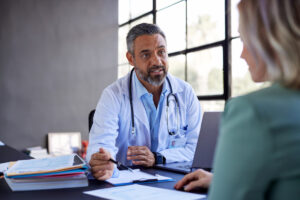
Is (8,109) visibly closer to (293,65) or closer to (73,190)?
(73,190)

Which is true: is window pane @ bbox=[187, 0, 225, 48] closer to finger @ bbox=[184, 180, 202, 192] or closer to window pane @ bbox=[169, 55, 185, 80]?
window pane @ bbox=[169, 55, 185, 80]

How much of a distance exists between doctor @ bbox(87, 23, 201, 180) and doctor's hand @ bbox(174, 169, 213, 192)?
0.52m

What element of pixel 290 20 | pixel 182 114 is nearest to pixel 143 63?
pixel 182 114

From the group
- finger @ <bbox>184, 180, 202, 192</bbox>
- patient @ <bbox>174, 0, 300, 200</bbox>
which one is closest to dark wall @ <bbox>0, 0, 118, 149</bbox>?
finger @ <bbox>184, 180, 202, 192</bbox>

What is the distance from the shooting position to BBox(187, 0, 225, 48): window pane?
3582mm

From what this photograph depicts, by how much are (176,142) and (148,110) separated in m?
0.29

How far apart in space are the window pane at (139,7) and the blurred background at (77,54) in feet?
0.06

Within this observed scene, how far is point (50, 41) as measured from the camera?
16.3 feet

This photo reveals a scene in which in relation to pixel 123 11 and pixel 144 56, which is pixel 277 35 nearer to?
pixel 144 56

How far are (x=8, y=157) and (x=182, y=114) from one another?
109cm

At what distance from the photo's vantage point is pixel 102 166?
46.6 inches

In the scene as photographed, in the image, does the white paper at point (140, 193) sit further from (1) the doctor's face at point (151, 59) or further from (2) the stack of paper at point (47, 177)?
(1) the doctor's face at point (151, 59)

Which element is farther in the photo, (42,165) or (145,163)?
(145,163)

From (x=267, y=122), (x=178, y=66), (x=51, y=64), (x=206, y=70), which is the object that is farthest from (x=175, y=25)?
(x=267, y=122)
